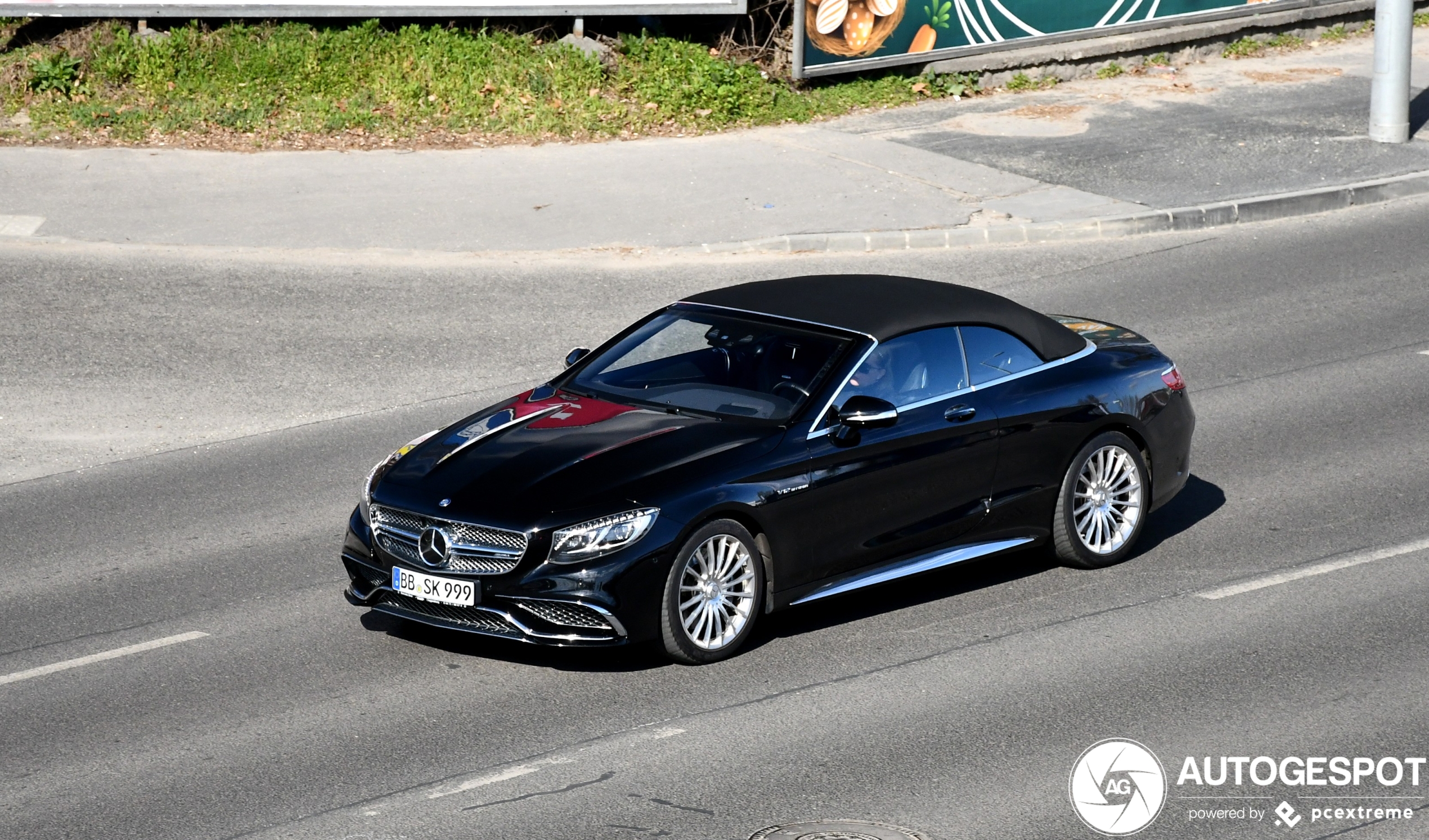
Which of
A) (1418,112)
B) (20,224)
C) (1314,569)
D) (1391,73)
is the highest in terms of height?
(1391,73)

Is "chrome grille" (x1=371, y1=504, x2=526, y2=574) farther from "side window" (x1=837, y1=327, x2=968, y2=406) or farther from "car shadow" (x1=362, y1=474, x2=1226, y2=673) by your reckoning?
"side window" (x1=837, y1=327, x2=968, y2=406)

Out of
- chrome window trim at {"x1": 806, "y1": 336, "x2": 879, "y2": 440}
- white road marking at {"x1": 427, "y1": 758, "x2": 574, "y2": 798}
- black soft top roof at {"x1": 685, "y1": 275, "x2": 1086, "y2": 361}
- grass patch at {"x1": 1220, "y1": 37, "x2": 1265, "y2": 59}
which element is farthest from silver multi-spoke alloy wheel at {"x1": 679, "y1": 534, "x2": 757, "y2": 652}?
grass patch at {"x1": 1220, "y1": 37, "x2": 1265, "y2": 59}

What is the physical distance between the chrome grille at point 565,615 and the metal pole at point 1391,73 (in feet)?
47.7

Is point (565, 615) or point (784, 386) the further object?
point (784, 386)

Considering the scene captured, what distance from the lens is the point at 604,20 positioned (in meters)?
20.8

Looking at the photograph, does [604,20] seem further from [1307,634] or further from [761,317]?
[1307,634]

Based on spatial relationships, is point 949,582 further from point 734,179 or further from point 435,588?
point 734,179

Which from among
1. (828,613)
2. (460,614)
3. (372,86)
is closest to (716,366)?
(828,613)

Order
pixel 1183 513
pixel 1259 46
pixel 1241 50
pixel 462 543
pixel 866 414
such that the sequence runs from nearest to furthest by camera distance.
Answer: pixel 462 543 < pixel 866 414 < pixel 1183 513 < pixel 1241 50 < pixel 1259 46

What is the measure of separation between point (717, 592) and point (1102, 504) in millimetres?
2549

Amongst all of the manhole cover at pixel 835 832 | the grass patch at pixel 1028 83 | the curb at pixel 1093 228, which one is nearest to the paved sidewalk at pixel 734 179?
the curb at pixel 1093 228

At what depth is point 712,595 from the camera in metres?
7.67

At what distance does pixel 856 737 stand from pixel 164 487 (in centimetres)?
540

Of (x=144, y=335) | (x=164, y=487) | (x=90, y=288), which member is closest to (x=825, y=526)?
(x=164, y=487)
